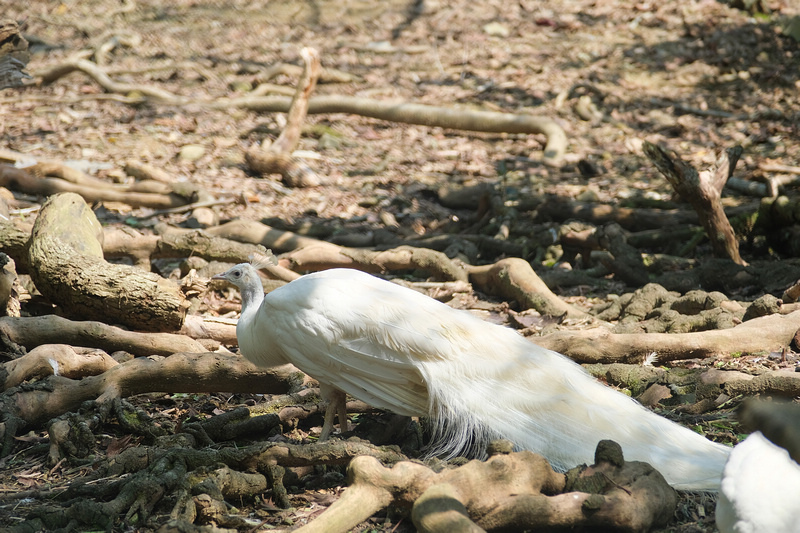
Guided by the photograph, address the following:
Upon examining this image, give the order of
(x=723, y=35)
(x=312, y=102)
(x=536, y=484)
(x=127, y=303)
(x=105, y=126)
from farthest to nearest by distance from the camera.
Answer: (x=723, y=35) < (x=312, y=102) < (x=105, y=126) < (x=127, y=303) < (x=536, y=484)

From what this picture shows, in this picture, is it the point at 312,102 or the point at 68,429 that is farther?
the point at 312,102

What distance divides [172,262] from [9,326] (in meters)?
2.68

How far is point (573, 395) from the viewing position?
3.50m

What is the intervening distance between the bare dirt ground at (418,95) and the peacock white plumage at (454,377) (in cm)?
291

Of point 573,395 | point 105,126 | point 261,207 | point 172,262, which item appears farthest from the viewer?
point 105,126

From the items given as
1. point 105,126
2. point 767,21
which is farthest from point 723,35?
point 105,126

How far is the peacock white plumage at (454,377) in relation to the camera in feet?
10.8

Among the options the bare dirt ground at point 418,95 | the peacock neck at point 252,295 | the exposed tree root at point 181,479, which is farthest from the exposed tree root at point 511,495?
the bare dirt ground at point 418,95

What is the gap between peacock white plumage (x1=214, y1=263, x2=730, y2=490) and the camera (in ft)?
10.8

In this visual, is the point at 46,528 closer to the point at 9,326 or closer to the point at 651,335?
the point at 9,326

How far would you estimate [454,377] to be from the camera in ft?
11.7

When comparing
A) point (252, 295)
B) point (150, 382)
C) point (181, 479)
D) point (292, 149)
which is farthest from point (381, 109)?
point (181, 479)

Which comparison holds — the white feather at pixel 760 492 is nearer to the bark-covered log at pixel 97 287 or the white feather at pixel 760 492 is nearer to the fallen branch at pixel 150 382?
the fallen branch at pixel 150 382

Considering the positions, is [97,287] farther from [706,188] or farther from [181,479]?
[706,188]
